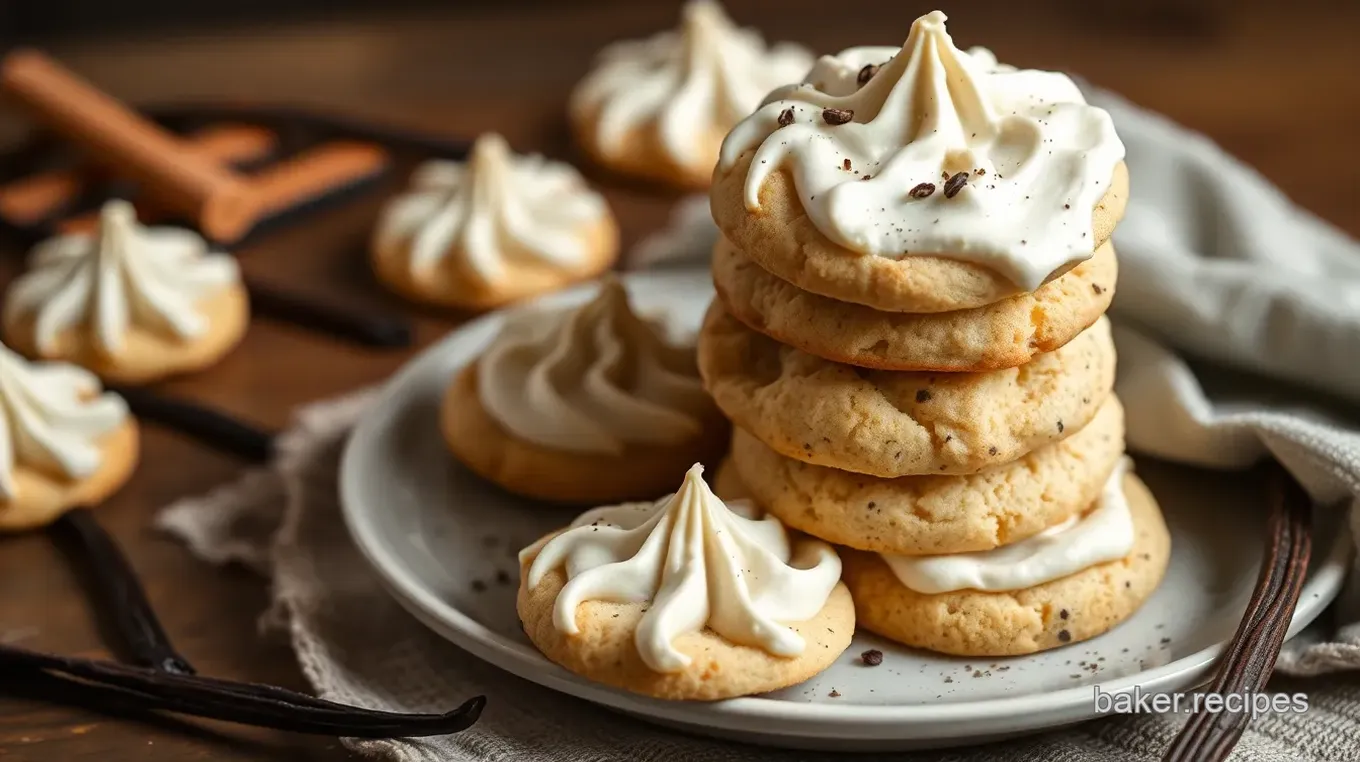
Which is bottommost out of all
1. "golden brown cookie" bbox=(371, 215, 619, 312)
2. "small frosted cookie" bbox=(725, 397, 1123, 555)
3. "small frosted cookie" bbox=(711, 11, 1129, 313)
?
"golden brown cookie" bbox=(371, 215, 619, 312)

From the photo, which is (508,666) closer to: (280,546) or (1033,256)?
(280,546)

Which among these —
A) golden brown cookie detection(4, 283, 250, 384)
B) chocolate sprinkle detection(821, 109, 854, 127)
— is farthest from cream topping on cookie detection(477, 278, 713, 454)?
golden brown cookie detection(4, 283, 250, 384)

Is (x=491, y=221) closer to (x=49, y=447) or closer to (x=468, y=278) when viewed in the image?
(x=468, y=278)
